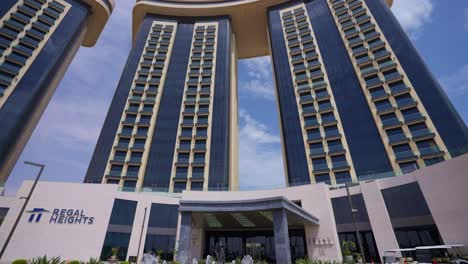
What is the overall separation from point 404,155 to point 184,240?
38.3 m

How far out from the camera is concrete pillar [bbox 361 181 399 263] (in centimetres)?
2944

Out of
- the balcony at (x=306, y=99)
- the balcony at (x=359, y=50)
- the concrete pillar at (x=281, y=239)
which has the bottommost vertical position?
the concrete pillar at (x=281, y=239)

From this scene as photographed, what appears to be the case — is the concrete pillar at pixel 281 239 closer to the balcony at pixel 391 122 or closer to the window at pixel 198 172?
the window at pixel 198 172

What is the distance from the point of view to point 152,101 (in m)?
58.6

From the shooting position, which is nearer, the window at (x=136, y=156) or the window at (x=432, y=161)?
the window at (x=432, y=161)

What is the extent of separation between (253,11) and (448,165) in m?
65.8

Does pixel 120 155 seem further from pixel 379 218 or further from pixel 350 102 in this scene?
pixel 350 102

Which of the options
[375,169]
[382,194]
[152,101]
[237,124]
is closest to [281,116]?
[237,124]

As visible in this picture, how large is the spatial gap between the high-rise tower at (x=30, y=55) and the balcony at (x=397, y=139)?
70.0 metres

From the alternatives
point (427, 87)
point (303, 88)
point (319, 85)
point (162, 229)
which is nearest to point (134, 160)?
point (162, 229)

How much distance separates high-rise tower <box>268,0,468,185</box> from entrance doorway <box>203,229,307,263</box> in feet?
41.8

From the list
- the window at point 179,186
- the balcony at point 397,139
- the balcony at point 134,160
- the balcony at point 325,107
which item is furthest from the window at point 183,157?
the balcony at point 397,139

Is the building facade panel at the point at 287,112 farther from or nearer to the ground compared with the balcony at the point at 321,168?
farther from the ground

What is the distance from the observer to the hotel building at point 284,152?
28.4 metres
